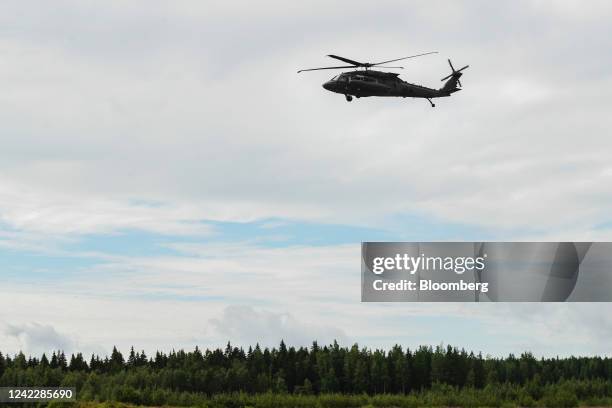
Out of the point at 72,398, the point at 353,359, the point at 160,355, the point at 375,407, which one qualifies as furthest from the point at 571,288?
the point at 160,355

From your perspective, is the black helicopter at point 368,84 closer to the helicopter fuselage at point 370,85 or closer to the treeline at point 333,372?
the helicopter fuselage at point 370,85

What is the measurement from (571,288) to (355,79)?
89.8 feet

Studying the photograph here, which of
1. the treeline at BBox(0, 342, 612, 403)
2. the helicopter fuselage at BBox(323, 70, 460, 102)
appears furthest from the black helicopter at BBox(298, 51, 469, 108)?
the treeline at BBox(0, 342, 612, 403)

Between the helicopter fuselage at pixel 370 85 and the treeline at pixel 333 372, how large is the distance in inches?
2138

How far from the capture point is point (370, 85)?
246 ft

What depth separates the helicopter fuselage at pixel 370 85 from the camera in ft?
242

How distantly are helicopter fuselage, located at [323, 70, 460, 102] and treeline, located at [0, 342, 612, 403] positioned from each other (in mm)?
54302

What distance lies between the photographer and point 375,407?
233 feet

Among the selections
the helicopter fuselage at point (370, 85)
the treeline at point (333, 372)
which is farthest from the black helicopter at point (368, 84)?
the treeline at point (333, 372)

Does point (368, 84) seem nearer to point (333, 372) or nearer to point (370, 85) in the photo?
point (370, 85)

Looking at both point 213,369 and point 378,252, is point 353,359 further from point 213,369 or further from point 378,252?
point 378,252

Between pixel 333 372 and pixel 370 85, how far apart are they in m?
70.3

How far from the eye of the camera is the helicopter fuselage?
73.7 metres

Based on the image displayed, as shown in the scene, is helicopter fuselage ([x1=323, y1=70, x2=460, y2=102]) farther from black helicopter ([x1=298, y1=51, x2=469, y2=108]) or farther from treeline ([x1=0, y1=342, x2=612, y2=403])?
treeline ([x1=0, y1=342, x2=612, y2=403])
